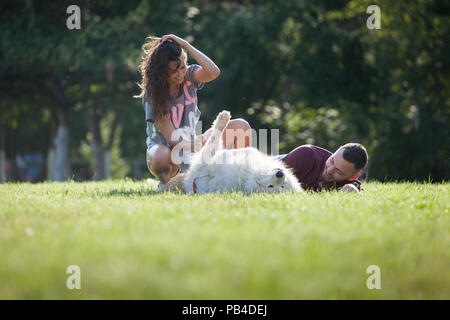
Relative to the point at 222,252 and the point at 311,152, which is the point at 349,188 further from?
the point at 222,252

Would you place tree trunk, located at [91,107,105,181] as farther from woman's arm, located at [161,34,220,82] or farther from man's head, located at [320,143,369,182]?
man's head, located at [320,143,369,182]

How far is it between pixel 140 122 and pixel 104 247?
2046 centimetres

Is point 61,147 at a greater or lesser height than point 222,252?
greater

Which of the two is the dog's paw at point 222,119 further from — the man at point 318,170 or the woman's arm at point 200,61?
the man at point 318,170

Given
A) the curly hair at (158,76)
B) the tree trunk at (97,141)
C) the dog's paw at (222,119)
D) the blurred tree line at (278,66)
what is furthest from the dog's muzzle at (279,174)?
the tree trunk at (97,141)

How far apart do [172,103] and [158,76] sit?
449 mm

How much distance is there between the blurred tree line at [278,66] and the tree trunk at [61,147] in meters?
0.04

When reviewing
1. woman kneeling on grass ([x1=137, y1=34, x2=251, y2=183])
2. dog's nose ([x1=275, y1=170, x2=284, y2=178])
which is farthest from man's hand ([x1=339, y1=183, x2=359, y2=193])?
woman kneeling on grass ([x1=137, y1=34, x2=251, y2=183])

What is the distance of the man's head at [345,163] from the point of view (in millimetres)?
5309

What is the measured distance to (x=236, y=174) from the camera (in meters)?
4.92

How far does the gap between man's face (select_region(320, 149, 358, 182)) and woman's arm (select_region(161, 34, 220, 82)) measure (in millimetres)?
1791

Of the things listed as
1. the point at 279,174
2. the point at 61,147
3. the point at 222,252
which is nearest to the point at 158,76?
the point at 279,174

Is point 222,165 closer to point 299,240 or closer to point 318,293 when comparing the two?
point 299,240
